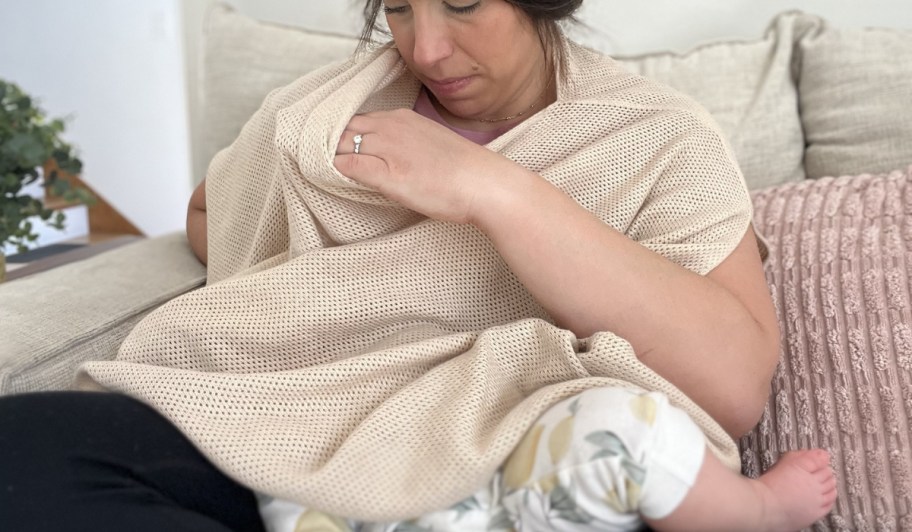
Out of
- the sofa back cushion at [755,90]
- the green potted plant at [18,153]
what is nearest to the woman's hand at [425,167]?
the sofa back cushion at [755,90]

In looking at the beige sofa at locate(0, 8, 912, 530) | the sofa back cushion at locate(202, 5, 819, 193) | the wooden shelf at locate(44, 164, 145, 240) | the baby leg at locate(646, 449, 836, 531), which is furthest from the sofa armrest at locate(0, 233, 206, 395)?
the wooden shelf at locate(44, 164, 145, 240)

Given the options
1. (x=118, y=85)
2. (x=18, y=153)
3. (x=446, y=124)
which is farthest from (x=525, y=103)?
(x=118, y=85)

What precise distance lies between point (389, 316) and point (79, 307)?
42cm

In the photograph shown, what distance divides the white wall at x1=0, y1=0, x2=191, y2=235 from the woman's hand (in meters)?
2.20

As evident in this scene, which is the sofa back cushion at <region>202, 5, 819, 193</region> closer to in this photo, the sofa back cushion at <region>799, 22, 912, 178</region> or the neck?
the sofa back cushion at <region>799, 22, 912, 178</region>

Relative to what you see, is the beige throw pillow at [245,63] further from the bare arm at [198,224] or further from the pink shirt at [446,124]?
the pink shirt at [446,124]

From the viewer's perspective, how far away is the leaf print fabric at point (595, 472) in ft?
2.23

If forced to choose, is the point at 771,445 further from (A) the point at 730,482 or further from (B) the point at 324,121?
(B) the point at 324,121

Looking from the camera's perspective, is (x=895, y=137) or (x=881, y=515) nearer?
(x=881, y=515)

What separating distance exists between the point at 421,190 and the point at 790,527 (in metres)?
0.46

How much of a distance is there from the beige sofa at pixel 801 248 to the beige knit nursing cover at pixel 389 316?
0.15m

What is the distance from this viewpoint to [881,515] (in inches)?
36.3

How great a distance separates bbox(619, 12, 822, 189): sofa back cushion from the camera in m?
1.34

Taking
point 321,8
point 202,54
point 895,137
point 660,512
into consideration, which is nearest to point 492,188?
point 660,512
